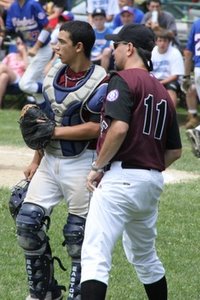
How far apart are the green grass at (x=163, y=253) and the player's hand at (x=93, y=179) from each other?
47.1 inches

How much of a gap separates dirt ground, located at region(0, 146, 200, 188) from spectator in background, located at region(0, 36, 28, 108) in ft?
14.5

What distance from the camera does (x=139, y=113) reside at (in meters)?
4.95

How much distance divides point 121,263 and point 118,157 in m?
2.04

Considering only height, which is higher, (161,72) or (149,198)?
(149,198)

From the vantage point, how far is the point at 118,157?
502 centimetres

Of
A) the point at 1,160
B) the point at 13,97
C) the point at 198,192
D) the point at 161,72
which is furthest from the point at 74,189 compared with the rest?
the point at 13,97

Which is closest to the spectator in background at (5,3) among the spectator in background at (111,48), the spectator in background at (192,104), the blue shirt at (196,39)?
the spectator in background at (111,48)

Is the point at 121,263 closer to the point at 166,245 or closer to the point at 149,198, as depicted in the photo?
the point at 166,245

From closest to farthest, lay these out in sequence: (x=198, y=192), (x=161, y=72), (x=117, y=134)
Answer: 1. (x=117, y=134)
2. (x=198, y=192)
3. (x=161, y=72)

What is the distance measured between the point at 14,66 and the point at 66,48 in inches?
451

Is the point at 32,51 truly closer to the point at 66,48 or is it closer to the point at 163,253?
the point at 163,253

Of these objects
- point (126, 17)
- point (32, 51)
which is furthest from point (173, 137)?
point (126, 17)

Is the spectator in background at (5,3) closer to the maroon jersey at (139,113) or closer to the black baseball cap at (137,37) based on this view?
the black baseball cap at (137,37)

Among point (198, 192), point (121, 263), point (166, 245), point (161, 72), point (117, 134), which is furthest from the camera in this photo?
point (161, 72)
